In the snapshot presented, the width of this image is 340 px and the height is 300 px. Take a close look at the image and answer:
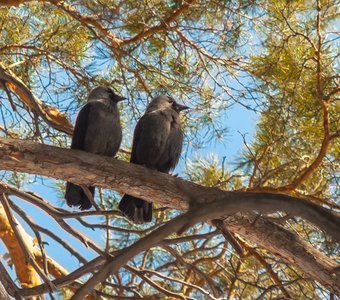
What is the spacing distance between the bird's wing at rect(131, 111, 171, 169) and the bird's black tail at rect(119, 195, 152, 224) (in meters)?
0.24

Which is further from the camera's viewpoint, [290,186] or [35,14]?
Result: [35,14]

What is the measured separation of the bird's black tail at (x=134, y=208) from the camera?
2.83 metres

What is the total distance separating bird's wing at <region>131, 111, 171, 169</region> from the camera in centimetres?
301

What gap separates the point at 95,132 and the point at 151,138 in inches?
10.3

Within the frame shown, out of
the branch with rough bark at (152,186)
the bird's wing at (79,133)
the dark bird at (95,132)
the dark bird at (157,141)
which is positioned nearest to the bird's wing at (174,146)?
the dark bird at (157,141)

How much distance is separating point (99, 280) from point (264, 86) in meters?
2.13

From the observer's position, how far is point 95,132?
3.02 meters

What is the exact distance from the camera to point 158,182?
2365 mm

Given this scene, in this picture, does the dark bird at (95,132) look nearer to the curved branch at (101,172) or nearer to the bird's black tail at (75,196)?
the bird's black tail at (75,196)

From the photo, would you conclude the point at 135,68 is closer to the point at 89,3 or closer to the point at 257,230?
the point at 89,3

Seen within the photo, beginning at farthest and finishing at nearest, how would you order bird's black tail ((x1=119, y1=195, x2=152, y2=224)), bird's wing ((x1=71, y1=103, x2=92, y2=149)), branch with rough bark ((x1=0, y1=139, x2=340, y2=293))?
bird's wing ((x1=71, y1=103, x2=92, y2=149)) → bird's black tail ((x1=119, y1=195, x2=152, y2=224)) → branch with rough bark ((x1=0, y1=139, x2=340, y2=293))

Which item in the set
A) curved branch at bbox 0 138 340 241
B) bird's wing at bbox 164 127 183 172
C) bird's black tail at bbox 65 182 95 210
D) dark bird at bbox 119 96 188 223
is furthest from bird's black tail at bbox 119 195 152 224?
curved branch at bbox 0 138 340 241

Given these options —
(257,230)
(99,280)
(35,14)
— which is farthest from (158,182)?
(35,14)

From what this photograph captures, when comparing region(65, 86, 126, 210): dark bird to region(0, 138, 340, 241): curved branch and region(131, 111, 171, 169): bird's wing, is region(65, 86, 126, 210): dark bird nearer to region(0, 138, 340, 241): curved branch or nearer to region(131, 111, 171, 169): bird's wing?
region(131, 111, 171, 169): bird's wing
